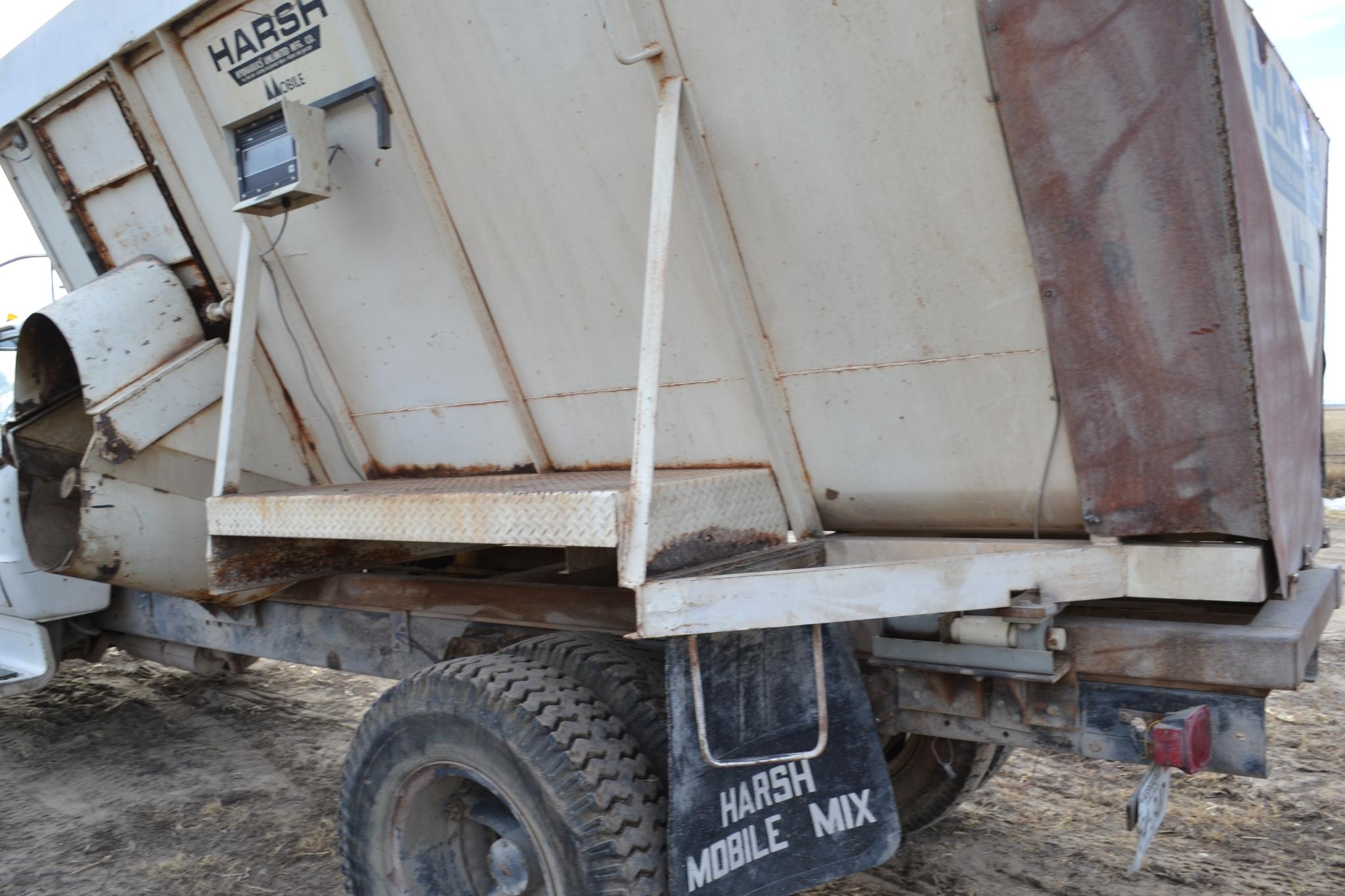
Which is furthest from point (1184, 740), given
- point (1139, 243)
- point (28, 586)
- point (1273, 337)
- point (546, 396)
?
point (28, 586)

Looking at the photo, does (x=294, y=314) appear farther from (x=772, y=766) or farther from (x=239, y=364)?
(x=772, y=766)

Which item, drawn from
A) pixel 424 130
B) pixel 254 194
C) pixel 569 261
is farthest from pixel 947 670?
pixel 254 194

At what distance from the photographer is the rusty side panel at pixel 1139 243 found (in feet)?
5.86

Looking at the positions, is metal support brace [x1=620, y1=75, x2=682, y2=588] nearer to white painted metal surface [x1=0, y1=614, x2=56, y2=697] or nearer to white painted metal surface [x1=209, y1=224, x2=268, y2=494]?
white painted metal surface [x1=209, y1=224, x2=268, y2=494]

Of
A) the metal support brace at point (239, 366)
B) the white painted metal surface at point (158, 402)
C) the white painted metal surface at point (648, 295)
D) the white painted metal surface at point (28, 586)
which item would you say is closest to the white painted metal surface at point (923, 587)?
the white painted metal surface at point (648, 295)

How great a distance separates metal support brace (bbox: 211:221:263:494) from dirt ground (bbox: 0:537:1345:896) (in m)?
1.52

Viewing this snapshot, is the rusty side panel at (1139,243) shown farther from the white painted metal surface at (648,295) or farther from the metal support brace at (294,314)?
the metal support brace at (294,314)

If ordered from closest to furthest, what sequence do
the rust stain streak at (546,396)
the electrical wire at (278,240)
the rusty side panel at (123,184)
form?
the rust stain streak at (546,396)
the electrical wire at (278,240)
the rusty side panel at (123,184)

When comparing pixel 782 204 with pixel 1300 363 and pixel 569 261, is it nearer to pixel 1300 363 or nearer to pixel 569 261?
pixel 569 261

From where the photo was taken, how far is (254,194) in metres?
3.02

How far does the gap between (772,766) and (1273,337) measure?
1.41m

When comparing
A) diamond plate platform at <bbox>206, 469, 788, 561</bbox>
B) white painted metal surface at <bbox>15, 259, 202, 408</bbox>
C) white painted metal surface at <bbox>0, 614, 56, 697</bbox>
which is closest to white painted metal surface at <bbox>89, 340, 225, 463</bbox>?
white painted metal surface at <bbox>15, 259, 202, 408</bbox>

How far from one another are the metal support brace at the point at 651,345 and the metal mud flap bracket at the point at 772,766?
0.78 feet

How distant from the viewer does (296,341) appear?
353 centimetres
